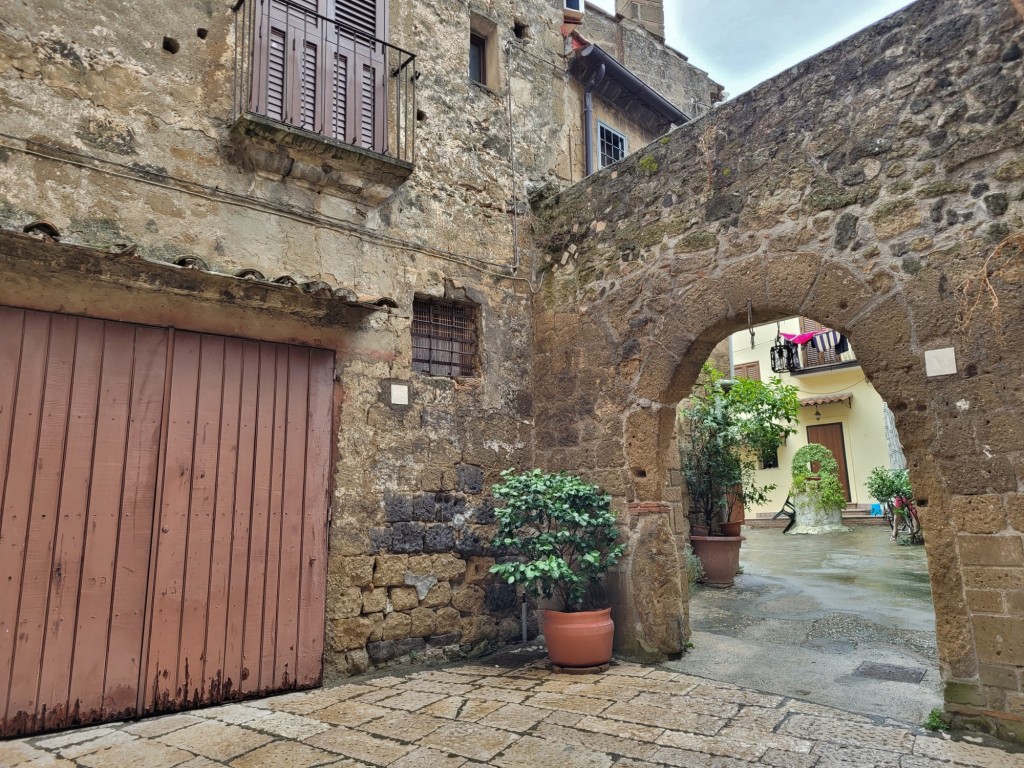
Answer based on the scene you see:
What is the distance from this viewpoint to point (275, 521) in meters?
4.51

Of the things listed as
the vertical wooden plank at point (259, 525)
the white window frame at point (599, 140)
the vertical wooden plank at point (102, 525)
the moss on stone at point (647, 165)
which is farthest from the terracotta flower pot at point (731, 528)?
the vertical wooden plank at point (102, 525)

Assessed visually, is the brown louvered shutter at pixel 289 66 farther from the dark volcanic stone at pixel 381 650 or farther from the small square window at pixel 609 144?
the small square window at pixel 609 144

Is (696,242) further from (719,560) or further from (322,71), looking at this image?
(719,560)

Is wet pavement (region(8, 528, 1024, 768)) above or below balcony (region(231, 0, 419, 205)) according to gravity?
below

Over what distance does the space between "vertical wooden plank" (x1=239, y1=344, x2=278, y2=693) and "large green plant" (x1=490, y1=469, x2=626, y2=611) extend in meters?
1.55

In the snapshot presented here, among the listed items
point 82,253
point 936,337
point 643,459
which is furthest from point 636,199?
point 82,253

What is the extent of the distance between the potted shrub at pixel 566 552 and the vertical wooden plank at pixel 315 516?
3.95ft

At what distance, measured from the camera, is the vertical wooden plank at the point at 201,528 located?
13.3 ft

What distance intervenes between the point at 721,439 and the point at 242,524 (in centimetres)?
576

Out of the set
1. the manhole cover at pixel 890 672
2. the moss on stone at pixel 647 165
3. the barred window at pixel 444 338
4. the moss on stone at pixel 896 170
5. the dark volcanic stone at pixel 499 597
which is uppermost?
the moss on stone at pixel 647 165

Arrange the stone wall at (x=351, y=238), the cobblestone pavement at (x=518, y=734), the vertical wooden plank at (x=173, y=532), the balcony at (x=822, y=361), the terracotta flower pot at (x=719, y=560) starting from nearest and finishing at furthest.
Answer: the cobblestone pavement at (x=518, y=734)
the vertical wooden plank at (x=173, y=532)
the stone wall at (x=351, y=238)
the terracotta flower pot at (x=719, y=560)
the balcony at (x=822, y=361)

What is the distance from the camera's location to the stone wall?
407 centimetres

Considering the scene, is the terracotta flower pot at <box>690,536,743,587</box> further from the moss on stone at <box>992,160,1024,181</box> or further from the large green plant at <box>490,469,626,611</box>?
the moss on stone at <box>992,160,1024,181</box>

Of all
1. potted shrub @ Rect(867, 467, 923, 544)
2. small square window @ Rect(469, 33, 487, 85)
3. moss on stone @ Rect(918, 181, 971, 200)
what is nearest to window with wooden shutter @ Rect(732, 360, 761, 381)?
potted shrub @ Rect(867, 467, 923, 544)
